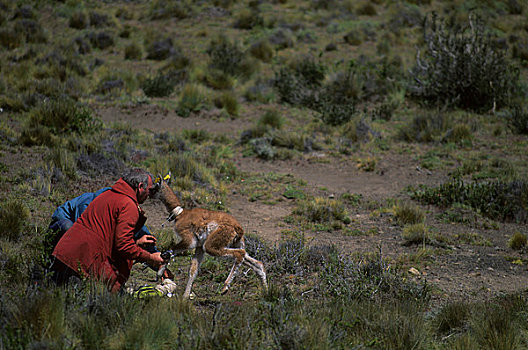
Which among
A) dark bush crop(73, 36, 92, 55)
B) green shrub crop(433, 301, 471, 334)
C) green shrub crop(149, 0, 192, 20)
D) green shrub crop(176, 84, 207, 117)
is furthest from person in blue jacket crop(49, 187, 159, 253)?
green shrub crop(149, 0, 192, 20)

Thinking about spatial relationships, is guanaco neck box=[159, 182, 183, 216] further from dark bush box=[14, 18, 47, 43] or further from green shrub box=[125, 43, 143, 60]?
dark bush box=[14, 18, 47, 43]

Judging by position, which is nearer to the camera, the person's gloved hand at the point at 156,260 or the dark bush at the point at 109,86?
the person's gloved hand at the point at 156,260

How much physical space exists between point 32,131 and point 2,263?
17.4 ft

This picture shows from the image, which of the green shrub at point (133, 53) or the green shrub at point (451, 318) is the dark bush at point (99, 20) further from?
the green shrub at point (451, 318)

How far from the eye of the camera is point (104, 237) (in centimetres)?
434

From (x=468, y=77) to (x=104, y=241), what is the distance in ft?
41.3

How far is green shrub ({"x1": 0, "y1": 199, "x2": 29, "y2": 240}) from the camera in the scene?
612 cm

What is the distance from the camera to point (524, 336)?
4293 millimetres

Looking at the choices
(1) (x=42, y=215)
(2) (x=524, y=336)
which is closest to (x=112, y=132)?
(1) (x=42, y=215)

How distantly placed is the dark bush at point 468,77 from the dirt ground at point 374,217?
416 cm

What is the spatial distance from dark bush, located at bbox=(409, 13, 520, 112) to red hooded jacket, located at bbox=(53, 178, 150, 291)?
11350mm

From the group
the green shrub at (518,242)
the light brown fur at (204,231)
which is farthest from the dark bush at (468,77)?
the light brown fur at (204,231)

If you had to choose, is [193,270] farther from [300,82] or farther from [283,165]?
[300,82]

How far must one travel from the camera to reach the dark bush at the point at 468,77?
13891 mm
